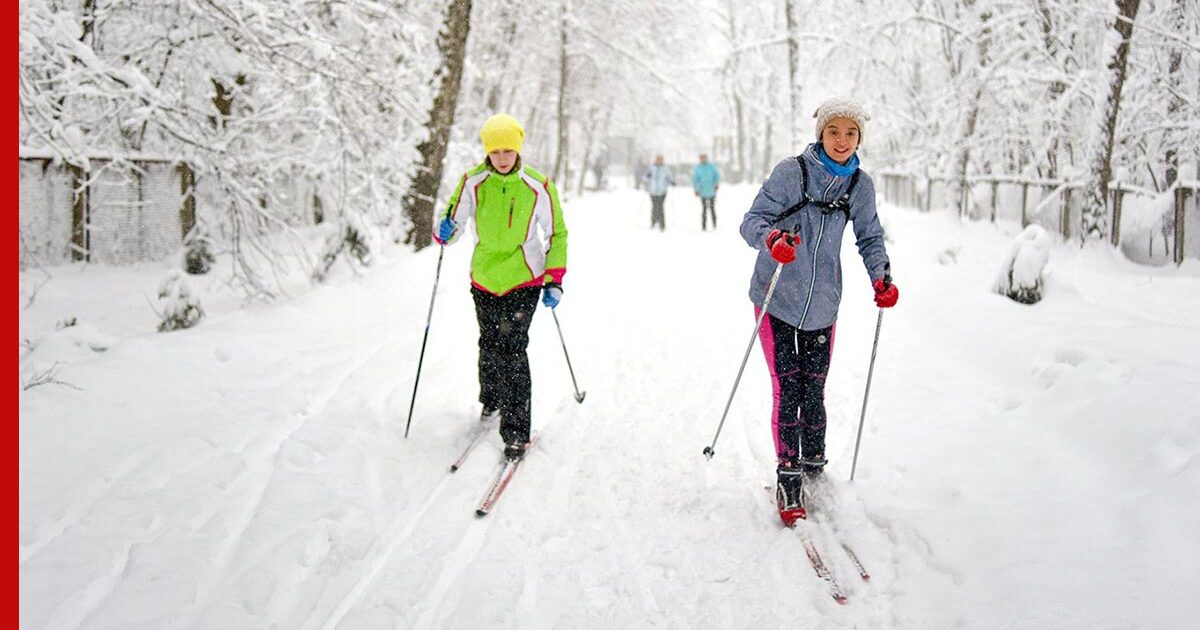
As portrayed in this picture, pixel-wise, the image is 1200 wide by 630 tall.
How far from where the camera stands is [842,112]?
351 cm

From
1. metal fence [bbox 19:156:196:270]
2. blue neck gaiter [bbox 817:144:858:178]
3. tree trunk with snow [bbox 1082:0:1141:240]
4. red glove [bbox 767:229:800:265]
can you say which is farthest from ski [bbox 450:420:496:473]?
tree trunk with snow [bbox 1082:0:1141:240]

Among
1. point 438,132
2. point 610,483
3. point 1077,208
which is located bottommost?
point 610,483

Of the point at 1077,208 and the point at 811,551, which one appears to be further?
the point at 1077,208

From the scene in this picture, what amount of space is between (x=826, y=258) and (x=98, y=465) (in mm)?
3922

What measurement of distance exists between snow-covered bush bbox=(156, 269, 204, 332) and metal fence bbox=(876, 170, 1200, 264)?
11.0 m

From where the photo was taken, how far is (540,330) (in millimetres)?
7973

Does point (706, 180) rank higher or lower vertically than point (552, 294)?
higher

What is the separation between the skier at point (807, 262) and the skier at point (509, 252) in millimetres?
1324

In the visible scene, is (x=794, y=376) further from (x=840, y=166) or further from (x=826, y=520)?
(x=840, y=166)

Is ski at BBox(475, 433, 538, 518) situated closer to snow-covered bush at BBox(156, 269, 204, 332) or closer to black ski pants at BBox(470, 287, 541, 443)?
black ski pants at BBox(470, 287, 541, 443)

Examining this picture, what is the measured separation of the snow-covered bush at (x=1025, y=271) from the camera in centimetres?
712

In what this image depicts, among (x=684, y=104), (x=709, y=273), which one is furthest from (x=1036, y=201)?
(x=684, y=104)

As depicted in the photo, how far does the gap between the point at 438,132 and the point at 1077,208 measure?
32.5 ft

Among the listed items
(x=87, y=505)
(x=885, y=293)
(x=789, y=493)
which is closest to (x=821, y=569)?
(x=789, y=493)
